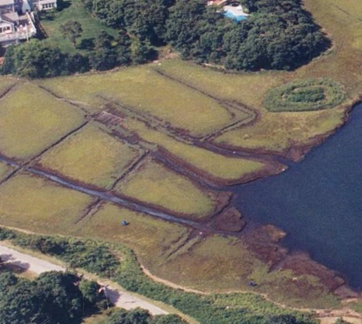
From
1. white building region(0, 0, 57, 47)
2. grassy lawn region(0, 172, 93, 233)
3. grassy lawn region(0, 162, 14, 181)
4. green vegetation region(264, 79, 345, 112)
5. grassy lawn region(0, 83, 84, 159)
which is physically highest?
white building region(0, 0, 57, 47)

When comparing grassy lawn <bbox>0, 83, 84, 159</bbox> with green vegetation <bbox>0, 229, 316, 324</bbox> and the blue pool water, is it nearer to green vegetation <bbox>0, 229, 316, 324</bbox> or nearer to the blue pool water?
green vegetation <bbox>0, 229, 316, 324</bbox>

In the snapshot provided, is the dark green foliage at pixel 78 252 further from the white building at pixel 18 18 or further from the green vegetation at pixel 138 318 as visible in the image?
the white building at pixel 18 18

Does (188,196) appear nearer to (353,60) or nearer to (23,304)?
(23,304)

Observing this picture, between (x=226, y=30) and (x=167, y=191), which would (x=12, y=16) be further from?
(x=167, y=191)

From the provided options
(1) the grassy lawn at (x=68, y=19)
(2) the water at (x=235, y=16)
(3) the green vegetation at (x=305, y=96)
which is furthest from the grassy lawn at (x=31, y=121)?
(2) the water at (x=235, y=16)

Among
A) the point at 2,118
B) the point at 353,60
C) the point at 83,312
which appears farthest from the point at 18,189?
the point at 353,60

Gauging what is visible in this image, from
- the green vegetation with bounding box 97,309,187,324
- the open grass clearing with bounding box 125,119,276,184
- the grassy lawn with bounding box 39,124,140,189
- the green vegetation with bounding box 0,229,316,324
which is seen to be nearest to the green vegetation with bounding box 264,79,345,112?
the open grass clearing with bounding box 125,119,276,184
